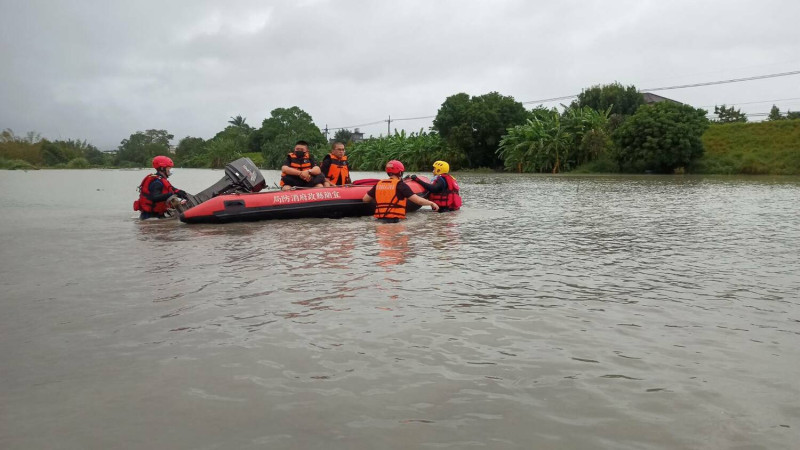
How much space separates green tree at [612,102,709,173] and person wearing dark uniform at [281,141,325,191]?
96.5 ft

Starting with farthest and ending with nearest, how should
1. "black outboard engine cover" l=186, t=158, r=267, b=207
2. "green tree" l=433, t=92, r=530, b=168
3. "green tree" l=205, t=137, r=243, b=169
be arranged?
1. "green tree" l=205, t=137, r=243, b=169
2. "green tree" l=433, t=92, r=530, b=168
3. "black outboard engine cover" l=186, t=158, r=267, b=207

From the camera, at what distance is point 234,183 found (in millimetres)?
11758

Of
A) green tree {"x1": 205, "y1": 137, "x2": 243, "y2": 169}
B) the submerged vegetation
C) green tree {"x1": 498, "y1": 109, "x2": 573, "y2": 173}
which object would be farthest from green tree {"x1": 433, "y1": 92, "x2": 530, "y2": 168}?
green tree {"x1": 205, "y1": 137, "x2": 243, "y2": 169}

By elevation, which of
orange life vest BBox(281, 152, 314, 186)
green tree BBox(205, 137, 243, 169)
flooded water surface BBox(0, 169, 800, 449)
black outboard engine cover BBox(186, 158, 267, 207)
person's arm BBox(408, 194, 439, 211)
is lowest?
flooded water surface BBox(0, 169, 800, 449)

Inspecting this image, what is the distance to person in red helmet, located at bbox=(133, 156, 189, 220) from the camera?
11.6 metres

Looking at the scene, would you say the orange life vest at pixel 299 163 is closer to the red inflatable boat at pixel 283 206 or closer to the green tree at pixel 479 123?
the red inflatable boat at pixel 283 206

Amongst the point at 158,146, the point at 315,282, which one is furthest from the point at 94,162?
the point at 315,282

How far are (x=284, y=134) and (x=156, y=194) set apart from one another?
8121 centimetres

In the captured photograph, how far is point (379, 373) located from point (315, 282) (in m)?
2.45

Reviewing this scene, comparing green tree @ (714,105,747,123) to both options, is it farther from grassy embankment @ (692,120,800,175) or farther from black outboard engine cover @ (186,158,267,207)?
black outboard engine cover @ (186,158,267,207)

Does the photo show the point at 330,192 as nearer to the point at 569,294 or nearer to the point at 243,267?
the point at 243,267

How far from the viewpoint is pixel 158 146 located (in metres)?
115

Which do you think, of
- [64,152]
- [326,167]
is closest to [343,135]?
[64,152]

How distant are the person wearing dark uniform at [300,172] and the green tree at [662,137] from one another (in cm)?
2941
